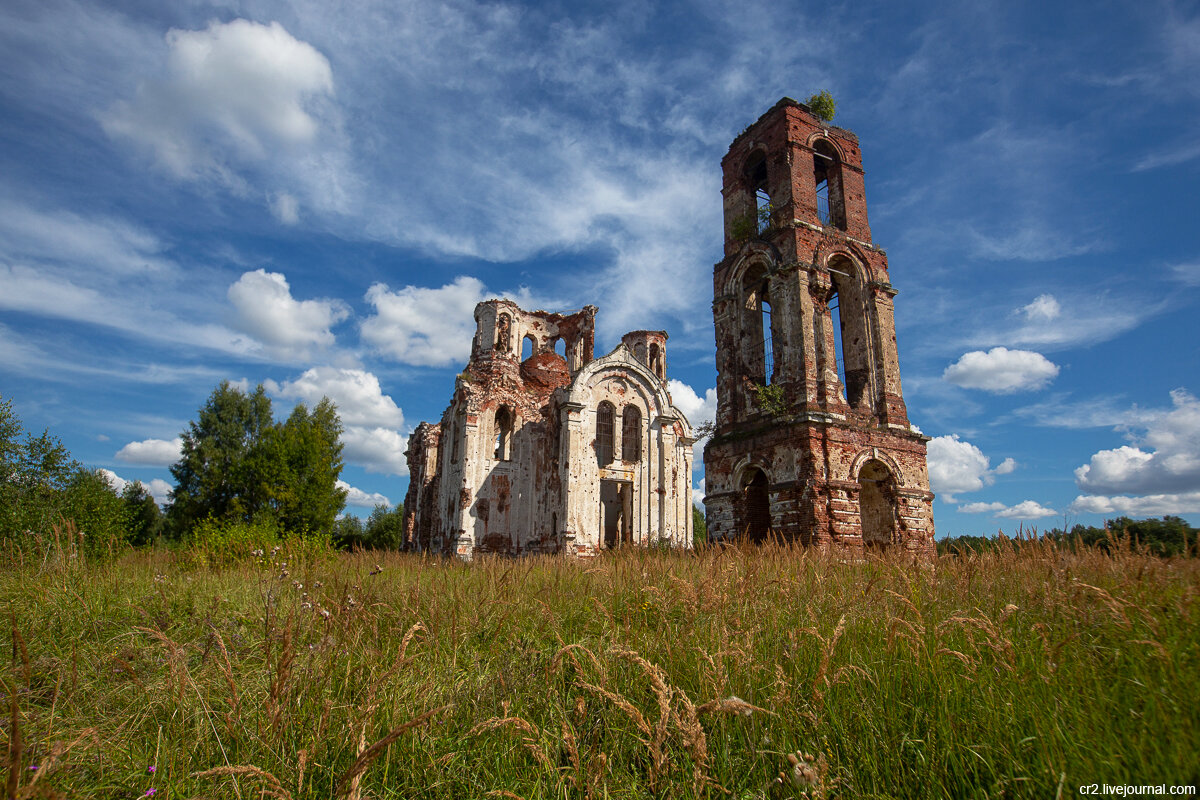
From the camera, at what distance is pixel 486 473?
21500 mm

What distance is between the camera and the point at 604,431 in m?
21.5

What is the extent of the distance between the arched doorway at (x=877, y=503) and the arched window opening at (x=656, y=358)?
1289 centimetres

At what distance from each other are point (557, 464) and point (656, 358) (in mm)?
8606

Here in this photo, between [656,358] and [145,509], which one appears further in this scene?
[145,509]

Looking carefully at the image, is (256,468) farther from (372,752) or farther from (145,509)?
(372,752)

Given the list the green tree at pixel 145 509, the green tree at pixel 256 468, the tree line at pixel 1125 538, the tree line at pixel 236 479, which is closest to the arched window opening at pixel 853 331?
the tree line at pixel 1125 538

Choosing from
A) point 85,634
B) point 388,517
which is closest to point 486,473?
point 85,634

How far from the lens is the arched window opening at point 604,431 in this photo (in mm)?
21391

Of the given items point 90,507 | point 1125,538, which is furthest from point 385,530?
point 1125,538

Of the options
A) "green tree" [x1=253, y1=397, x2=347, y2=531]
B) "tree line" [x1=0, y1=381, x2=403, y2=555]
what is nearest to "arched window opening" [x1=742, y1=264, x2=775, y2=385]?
"tree line" [x1=0, y1=381, x2=403, y2=555]

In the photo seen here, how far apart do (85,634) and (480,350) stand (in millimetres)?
20833

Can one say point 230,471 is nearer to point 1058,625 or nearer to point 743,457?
point 743,457

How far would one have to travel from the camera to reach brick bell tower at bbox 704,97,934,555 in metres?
12.2

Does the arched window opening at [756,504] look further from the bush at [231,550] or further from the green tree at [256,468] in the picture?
the green tree at [256,468]
